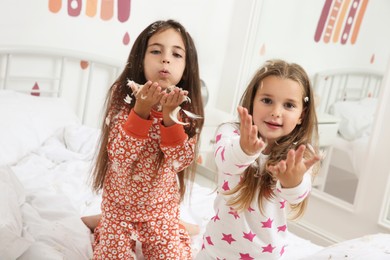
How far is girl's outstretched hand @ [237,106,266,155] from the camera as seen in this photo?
1104 mm

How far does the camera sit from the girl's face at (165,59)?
141cm

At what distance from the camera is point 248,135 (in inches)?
43.8

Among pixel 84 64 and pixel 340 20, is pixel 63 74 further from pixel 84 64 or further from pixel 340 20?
pixel 340 20

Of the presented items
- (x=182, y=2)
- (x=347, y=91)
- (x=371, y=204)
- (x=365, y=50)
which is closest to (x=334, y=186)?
(x=371, y=204)

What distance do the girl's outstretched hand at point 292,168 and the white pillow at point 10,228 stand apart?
2.23 feet

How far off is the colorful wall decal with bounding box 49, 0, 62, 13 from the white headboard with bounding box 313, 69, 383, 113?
4.43 feet

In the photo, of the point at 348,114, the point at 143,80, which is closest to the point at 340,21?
the point at 348,114

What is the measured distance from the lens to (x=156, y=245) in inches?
60.1

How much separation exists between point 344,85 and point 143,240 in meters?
1.51

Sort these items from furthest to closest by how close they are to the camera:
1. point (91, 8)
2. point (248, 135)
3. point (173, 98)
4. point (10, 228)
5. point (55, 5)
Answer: point (91, 8) → point (55, 5) → point (10, 228) → point (173, 98) → point (248, 135)

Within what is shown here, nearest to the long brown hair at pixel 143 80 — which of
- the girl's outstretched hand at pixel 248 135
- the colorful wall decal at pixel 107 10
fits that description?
the girl's outstretched hand at pixel 248 135

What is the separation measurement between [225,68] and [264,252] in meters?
2.04

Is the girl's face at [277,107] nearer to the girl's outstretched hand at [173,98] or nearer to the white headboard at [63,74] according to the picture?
the girl's outstretched hand at [173,98]

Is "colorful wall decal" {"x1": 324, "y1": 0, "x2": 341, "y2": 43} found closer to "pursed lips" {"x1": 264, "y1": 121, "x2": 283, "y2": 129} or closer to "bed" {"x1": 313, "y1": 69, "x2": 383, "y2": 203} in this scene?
"bed" {"x1": 313, "y1": 69, "x2": 383, "y2": 203}
